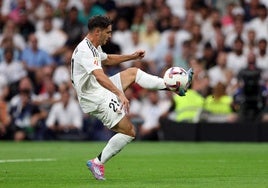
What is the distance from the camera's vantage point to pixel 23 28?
2698 centimetres

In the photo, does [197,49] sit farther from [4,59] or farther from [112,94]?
[112,94]

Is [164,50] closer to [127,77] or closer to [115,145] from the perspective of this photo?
[127,77]

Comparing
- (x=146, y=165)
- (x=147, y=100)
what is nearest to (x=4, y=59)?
(x=147, y=100)

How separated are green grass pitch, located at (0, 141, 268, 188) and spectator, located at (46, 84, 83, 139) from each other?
2.86 meters

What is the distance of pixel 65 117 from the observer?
24.1 metres

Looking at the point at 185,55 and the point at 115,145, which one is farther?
the point at 185,55

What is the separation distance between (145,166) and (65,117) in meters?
10.0

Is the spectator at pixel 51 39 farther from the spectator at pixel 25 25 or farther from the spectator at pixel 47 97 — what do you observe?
the spectator at pixel 47 97

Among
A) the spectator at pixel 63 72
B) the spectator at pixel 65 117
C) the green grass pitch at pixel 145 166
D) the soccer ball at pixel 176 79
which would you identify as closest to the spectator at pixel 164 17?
the spectator at pixel 63 72

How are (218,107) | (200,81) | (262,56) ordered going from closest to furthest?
(218,107) < (200,81) < (262,56)

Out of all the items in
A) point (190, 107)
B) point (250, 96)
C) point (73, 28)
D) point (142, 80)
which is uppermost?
point (73, 28)

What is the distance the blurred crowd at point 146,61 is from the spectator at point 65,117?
0.03 meters

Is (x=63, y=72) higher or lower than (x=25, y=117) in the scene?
higher

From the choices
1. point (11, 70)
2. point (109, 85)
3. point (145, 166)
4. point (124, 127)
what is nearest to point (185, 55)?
point (11, 70)
